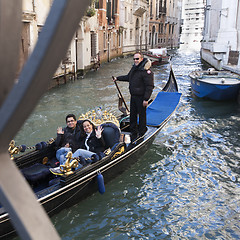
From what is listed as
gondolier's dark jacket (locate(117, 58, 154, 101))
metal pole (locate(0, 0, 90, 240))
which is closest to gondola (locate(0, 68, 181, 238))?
gondolier's dark jacket (locate(117, 58, 154, 101))

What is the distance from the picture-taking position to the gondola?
7.12 feet

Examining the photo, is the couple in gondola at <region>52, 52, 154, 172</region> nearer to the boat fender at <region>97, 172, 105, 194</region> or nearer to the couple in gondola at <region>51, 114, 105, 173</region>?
the couple in gondola at <region>51, 114, 105, 173</region>

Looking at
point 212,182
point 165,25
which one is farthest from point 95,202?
point 165,25

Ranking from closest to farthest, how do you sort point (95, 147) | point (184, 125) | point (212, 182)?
point (95, 147), point (212, 182), point (184, 125)

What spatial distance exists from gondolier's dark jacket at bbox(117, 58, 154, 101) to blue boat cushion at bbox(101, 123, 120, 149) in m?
0.46

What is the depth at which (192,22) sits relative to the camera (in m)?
47.4

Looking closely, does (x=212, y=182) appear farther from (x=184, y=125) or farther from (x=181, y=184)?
(x=184, y=125)

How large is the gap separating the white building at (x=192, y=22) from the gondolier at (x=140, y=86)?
149 feet

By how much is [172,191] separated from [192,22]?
48756 millimetres

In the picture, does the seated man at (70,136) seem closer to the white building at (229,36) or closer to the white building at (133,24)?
the white building at (229,36)

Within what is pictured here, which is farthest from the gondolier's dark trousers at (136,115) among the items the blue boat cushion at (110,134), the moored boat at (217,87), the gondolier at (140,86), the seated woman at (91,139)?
the moored boat at (217,87)

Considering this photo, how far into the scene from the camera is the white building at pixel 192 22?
46.3m

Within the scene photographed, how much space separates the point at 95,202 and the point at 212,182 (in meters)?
1.25

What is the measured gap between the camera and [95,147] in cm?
283
